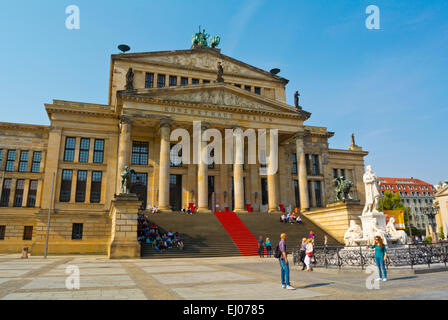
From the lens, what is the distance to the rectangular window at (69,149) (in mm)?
39688

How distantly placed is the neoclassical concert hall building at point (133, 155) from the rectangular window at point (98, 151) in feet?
0.40

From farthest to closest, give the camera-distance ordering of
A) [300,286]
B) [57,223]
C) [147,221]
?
[57,223]
[147,221]
[300,286]

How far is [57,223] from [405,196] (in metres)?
118

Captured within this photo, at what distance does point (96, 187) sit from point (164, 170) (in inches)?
396

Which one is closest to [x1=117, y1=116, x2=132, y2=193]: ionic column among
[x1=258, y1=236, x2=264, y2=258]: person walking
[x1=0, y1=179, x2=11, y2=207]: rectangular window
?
[x1=0, y1=179, x2=11, y2=207]: rectangular window

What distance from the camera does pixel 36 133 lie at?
42406mm

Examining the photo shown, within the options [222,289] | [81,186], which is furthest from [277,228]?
[222,289]

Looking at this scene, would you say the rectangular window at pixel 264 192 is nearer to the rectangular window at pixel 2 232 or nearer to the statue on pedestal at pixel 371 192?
the statue on pedestal at pixel 371 192

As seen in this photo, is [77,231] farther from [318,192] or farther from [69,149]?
[318,192]

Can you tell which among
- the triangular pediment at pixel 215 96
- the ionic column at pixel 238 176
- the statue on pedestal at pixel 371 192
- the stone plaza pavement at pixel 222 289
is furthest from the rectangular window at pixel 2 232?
the statue on pedestal at pixel 371 192

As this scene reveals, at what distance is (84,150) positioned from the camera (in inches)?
1588

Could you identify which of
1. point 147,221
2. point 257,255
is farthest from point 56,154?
point 257,255
